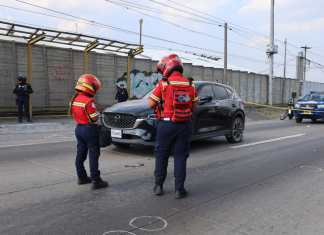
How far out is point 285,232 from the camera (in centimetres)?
428

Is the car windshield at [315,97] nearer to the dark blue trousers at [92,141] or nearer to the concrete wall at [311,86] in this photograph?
the dark blue trousers at [92,141]

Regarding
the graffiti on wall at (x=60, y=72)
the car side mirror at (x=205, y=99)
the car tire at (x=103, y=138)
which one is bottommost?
the car tire at (x=103, y=138)

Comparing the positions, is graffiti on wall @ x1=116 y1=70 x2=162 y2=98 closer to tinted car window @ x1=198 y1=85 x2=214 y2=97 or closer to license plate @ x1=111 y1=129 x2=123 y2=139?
tinted car window @ x1=198 y1=85 x2=214 y2=97

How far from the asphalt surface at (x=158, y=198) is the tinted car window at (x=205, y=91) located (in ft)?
4.92

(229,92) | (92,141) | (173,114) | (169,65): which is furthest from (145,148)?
(169,65)

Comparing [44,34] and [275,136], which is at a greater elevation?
[44,34]

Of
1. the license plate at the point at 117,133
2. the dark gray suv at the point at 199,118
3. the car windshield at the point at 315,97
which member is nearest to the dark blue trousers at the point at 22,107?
the dark gray suv at the point at 199,118

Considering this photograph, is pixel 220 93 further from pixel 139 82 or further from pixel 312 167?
pixel 139 82

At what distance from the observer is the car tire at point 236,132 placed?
10773 mm

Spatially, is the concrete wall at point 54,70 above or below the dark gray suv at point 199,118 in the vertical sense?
above

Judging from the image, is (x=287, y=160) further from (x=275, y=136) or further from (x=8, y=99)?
(x=8, y=99)

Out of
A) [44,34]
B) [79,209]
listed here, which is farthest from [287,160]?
[44,34]

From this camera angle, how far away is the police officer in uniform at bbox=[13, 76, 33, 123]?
14602 millimetres

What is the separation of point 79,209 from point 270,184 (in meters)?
3.21
